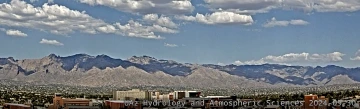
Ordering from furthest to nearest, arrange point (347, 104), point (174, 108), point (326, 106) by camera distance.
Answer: point (174, 108)
point (347, 104)
point (326, 106)

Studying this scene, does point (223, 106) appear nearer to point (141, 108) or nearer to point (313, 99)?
point (141, 108)

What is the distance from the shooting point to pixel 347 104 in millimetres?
172375

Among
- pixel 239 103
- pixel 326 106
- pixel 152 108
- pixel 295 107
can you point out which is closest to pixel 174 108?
pixel 152 108

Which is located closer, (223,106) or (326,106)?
(326,106)

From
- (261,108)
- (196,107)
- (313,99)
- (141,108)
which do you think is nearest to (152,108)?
(141,108)

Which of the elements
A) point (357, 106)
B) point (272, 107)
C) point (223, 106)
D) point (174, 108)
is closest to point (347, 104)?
point (357, 106)

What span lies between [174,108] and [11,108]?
47311 millimetres

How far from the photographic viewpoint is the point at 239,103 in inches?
7859

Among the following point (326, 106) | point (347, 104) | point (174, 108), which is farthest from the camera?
point (174, 108)

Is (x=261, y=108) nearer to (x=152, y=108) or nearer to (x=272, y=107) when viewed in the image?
(x=272, y=107)

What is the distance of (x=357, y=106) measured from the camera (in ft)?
546

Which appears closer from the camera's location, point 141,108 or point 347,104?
point 347,104

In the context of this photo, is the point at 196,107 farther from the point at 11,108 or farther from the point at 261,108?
the point at 11,108

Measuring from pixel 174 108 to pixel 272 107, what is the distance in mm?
28749
